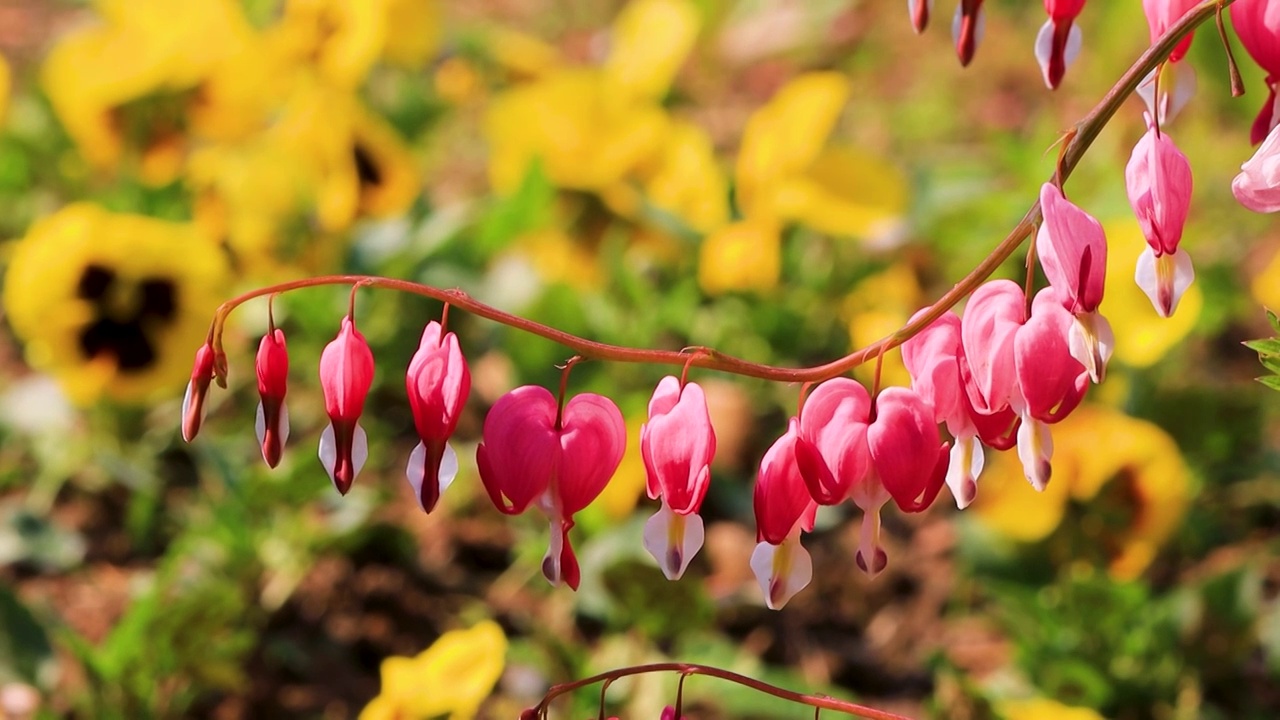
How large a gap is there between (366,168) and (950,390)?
177cm

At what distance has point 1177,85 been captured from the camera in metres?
1.02

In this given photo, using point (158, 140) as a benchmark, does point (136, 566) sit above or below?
below

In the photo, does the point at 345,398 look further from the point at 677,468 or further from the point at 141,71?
the point at 141,71

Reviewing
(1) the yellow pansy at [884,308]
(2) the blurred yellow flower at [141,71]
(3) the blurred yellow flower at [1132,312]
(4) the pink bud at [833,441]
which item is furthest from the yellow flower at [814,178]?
(4) the pink bud at [833,441]

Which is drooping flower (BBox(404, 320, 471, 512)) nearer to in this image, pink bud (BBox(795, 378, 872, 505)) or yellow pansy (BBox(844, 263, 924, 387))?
pink bud (BBox(795, 378, 872, 505))

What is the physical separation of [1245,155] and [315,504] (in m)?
2.00

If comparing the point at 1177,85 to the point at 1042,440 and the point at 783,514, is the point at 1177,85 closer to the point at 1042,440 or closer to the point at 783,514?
the point at 1042,440

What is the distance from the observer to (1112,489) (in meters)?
1.94

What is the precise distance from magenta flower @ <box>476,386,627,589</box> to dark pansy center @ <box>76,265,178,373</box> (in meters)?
1.40

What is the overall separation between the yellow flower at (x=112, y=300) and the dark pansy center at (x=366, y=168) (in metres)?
0.35

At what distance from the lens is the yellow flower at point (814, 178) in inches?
95.3

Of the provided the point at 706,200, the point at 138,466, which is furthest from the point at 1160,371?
the point at 138,466

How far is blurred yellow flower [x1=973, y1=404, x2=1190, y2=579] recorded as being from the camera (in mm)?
1913

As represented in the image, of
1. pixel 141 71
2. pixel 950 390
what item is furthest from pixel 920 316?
pixel 141 71
